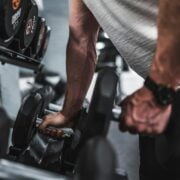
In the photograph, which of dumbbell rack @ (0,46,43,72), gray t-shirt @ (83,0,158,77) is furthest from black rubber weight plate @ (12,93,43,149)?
gray t-shirt @ (83,0,158,77)

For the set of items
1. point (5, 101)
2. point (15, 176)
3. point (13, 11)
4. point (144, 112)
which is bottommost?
point (5, 101)

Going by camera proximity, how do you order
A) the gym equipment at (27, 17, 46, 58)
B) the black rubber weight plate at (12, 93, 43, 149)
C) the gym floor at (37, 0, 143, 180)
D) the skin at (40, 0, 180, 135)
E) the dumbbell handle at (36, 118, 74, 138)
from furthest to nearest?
the gym floor at (37, 0, 143, 180) → the gym equipment at (27, 17, 46, 58) → the dumbbell handle at (36, 118, 74, 138) → the black rubber weight plate at (12, 93, 43, 149) → the skin at (40, 0, 180, 135)

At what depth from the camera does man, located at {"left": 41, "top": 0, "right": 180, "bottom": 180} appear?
0.86 m

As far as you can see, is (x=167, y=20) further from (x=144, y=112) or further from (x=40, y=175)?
(x=40, y=175)

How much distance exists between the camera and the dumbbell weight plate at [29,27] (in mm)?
1367

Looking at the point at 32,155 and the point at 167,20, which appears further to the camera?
the point at 32,155

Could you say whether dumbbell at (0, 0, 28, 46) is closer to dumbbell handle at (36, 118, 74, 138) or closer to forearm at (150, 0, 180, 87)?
dumbbell handle at (36, 118, 74, 138)

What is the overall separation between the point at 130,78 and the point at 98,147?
2.33m

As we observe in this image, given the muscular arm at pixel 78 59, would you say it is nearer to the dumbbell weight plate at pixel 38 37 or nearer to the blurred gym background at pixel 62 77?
the dumbbell weight plate at pixel 38 37

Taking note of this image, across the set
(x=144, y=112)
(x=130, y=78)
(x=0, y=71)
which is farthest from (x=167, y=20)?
(x=130, y=78)

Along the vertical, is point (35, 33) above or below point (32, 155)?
above

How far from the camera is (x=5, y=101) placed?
6.36ft

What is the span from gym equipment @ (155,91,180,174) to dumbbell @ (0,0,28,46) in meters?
0.57

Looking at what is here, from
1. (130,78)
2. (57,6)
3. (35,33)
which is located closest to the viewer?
(35,33)
